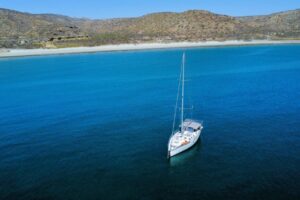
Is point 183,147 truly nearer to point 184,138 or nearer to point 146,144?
point 184,138

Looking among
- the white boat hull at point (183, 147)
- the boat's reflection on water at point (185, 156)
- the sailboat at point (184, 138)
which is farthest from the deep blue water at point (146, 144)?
the sailboat at point (184, 138)

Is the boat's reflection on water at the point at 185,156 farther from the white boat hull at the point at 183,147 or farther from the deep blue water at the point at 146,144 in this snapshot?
the white boat hull at the point at 183,147

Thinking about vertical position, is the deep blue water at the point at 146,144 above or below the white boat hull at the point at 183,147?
below

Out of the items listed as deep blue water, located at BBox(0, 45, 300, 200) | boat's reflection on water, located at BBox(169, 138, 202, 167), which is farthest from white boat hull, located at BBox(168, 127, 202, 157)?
deep blue water, located at BBox(0, 45, 300, 200)

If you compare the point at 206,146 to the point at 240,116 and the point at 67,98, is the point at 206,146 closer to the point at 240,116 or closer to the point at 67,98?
the point at 240,116

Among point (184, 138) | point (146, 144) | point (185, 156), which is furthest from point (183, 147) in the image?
point (146, 144)

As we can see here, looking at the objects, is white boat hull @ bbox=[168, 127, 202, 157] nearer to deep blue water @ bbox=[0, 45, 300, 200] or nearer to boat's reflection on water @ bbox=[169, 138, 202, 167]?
boat's reflection on water @ bbox=[169, 138, 202, 167]
